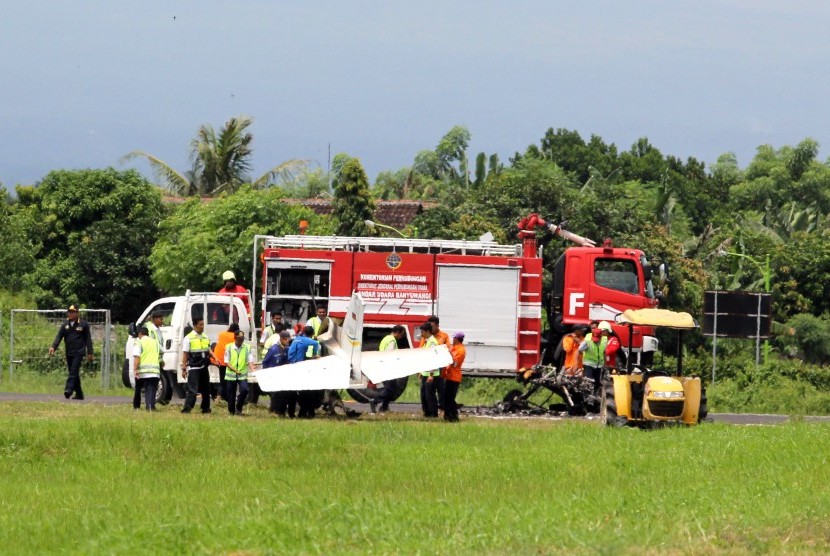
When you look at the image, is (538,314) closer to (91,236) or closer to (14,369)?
(14,369)

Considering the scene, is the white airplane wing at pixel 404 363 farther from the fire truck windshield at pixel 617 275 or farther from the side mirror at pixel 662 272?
the side mirror at pixel 662 272

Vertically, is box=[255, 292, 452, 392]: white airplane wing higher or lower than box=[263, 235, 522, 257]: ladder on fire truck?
lower

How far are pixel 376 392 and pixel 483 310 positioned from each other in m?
2.77

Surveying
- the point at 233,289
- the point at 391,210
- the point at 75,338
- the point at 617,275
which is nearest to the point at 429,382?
the point at 233,289

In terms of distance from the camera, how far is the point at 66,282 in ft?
191

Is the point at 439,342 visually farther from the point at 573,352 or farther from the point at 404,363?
the point at 573,352

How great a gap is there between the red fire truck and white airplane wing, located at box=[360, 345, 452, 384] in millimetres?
3198

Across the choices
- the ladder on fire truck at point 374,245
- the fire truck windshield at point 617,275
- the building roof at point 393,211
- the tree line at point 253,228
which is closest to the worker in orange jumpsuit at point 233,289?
the ladder on fire truck at point 374,245

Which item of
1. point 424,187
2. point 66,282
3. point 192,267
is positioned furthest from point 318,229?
point 424,187

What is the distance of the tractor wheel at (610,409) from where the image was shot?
2426cm

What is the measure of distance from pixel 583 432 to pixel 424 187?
A: 7289 cm

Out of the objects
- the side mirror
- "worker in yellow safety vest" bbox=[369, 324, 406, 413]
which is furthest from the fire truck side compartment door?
the side mirror

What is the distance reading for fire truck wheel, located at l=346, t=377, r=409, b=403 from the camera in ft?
93.8

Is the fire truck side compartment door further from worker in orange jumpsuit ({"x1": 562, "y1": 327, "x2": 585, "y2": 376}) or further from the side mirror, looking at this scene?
the side mirror
